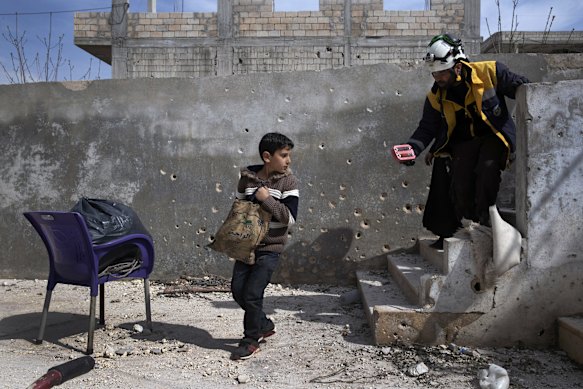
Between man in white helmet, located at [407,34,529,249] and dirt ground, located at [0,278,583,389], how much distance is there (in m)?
1.10

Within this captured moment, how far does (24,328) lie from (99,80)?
9.01 ft

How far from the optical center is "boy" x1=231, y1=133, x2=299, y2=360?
A: 11.0 feet

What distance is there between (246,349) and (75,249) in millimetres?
1259

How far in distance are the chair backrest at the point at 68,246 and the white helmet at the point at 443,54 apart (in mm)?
2544

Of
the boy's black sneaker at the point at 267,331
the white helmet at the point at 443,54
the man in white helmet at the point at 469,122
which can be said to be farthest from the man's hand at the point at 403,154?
the boy's black sneaker at the point at 267,331

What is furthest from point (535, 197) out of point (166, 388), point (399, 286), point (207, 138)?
point (207, 138)

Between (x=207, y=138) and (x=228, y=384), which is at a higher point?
(x=207, y=138)

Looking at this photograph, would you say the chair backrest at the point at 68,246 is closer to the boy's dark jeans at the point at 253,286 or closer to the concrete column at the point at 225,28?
the boy's dark jeans at the point at 253,286

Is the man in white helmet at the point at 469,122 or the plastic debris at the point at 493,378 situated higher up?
the man in white helmet at the point at 469,122

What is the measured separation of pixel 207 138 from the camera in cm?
554

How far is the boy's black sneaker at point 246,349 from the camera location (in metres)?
3.28

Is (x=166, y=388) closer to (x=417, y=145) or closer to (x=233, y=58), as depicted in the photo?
(x=417, y=145)

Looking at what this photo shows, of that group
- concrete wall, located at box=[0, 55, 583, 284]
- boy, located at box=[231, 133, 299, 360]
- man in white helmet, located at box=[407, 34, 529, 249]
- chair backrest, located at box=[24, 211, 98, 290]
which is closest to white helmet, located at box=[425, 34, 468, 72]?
man in white helmet, located at box=[407, 34, 529, 249]

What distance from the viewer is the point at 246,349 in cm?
332
